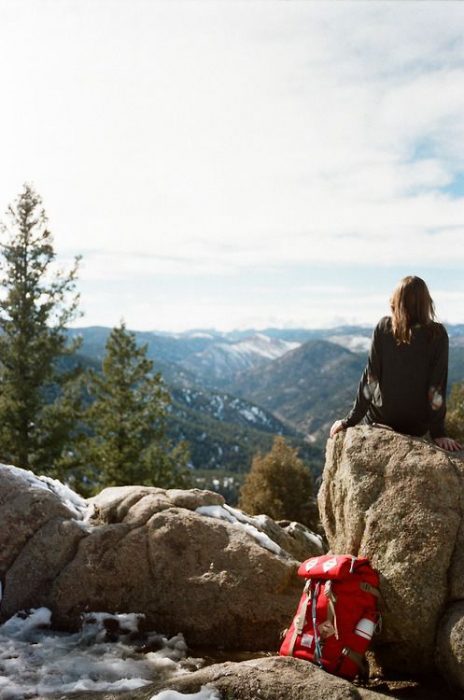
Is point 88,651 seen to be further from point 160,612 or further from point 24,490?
point 24,490

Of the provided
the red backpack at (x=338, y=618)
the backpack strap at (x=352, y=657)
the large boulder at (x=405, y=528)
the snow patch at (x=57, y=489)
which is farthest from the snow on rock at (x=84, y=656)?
the large boulder at (x=405, y=528)

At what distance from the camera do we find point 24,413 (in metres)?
24.9

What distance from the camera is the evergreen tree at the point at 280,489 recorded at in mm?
35312

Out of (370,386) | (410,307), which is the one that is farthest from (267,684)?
(410,307)

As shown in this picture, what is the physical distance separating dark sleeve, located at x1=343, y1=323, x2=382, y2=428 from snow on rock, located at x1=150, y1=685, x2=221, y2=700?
4322 millimetres

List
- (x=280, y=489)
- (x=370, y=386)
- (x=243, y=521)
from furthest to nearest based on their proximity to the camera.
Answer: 1. (x=280, y=489)
2. (x=243, y=521)
3. (x=370, y=386)

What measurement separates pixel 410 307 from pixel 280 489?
2987 cm

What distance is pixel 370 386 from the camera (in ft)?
28.0

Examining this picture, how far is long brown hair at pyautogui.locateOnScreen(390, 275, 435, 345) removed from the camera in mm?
7832

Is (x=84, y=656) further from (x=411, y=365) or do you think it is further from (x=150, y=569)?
(x=411, y=365)

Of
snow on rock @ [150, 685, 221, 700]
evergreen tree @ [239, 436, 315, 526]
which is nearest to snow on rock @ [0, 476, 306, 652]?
snow on rock @ [150, 685, 221, 700]

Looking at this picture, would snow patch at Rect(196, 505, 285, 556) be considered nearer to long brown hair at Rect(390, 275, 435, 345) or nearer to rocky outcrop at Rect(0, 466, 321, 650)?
rocky outcrop at Rect(0, 466, 321, 650)

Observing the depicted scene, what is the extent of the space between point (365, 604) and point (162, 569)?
423 cm

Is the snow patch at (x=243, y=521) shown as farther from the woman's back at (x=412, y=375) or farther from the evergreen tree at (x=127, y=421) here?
the evergreen tree at (x=127, y=421)
